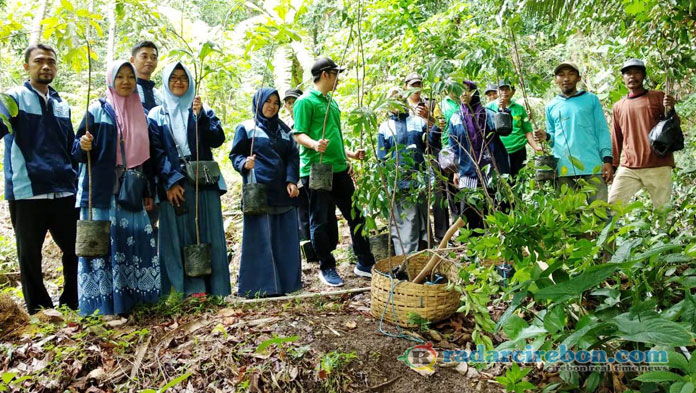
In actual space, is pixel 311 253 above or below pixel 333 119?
below

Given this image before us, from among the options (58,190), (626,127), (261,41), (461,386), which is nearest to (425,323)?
(461,386)

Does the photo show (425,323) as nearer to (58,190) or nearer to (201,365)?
(201,365)

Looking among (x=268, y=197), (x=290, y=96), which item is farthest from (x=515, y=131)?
(x=268, y=197)

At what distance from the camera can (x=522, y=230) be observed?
205cm

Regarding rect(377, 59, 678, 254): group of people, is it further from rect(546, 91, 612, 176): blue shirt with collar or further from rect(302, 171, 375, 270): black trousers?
rect(302, 171, 375, 270): black trousers

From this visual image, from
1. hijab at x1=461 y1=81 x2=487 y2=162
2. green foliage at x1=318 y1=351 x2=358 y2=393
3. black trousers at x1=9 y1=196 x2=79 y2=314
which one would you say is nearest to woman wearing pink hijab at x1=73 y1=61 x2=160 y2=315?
black trousers at x1=9 y1=196 x2=79 y2=314

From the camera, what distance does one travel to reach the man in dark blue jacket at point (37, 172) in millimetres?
3500

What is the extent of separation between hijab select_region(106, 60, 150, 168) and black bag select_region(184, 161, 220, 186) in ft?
0.98

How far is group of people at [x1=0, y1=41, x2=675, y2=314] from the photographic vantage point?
3465 millimetres

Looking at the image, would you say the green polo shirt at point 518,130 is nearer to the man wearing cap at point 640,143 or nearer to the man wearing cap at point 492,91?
the man wearing cap at point 492,91

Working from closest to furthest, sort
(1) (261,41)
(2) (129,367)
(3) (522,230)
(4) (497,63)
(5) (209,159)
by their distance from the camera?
(3) (522,230), (2) (129,367), (4) (497,63), (1) (261,41), (5) (209,159)

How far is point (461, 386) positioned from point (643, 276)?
1.00 m

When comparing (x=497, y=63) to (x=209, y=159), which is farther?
(x=209, y=159)

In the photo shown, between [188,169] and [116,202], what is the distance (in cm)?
54
